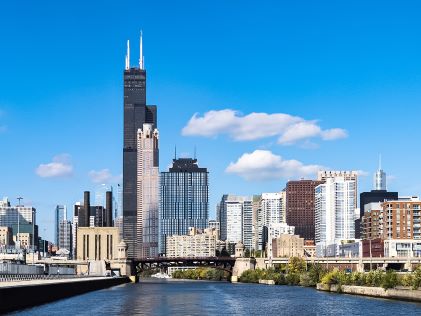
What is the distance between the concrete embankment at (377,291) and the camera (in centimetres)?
12888

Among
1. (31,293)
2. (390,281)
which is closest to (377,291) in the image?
(390,281)

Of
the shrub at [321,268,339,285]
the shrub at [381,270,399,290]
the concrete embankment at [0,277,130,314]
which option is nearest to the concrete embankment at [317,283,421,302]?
the shrub at [381,270,399,290]

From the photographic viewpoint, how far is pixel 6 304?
98500mm

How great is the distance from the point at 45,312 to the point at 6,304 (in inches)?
305

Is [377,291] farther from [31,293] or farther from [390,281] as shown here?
[31,293]

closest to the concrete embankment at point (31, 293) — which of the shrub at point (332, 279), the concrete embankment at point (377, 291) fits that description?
the concrete embankment at point (377, 291)

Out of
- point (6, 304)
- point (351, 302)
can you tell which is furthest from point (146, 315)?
point (351, 302)

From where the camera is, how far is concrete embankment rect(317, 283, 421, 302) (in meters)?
129

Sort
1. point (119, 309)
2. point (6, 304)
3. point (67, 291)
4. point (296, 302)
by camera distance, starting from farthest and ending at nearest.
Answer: point (67, 291) < point (296, 302) < point (119, 309) < point (6, 304)

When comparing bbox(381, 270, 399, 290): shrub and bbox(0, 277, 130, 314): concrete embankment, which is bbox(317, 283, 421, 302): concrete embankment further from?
bbox(0, 277, 130, 314): concrete embankment

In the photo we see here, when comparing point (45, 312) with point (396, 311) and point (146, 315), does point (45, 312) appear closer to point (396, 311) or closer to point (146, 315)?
point (146, 315)

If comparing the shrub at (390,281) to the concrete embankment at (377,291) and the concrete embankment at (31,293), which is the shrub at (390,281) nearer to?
the concrete embankment at (377,291)

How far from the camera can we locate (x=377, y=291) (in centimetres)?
14725

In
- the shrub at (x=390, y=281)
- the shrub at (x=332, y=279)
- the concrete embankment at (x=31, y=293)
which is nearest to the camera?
the concrete embankment at (x=31, y=293)
